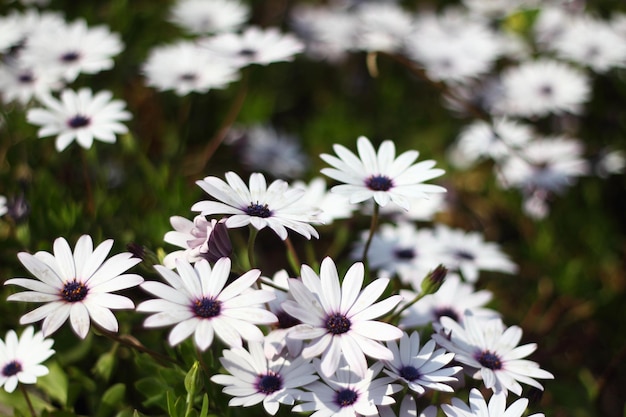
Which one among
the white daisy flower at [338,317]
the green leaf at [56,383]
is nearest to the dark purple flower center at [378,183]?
the white daisy flower at [338,317]

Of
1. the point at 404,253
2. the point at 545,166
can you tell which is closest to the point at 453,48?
the point at 545,166

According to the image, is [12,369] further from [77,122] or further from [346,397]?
[77,122]

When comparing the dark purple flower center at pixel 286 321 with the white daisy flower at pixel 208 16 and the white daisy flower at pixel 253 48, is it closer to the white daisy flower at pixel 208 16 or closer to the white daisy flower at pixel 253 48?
the white daisy flower at pixel 253 48

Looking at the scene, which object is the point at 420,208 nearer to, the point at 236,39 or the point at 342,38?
the point at 236,39

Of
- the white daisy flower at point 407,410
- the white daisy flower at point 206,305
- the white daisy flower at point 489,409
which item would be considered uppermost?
the white daisy flower at point 206,305

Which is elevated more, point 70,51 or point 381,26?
point 70,51

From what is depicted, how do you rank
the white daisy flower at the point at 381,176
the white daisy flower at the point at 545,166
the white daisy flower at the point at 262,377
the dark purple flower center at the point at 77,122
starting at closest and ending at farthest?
the white daisy flower at the point at 262,377 → the white daisy flower at the point at 381,176 → the dark purple flower center at the point at 77,122 → the white daisy flower at the point at 545,166

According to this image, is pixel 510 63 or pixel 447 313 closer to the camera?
pixel 447 313

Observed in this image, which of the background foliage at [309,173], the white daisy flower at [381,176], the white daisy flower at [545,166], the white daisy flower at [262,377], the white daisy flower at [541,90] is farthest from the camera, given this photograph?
the white daisy flower at [541,90]
